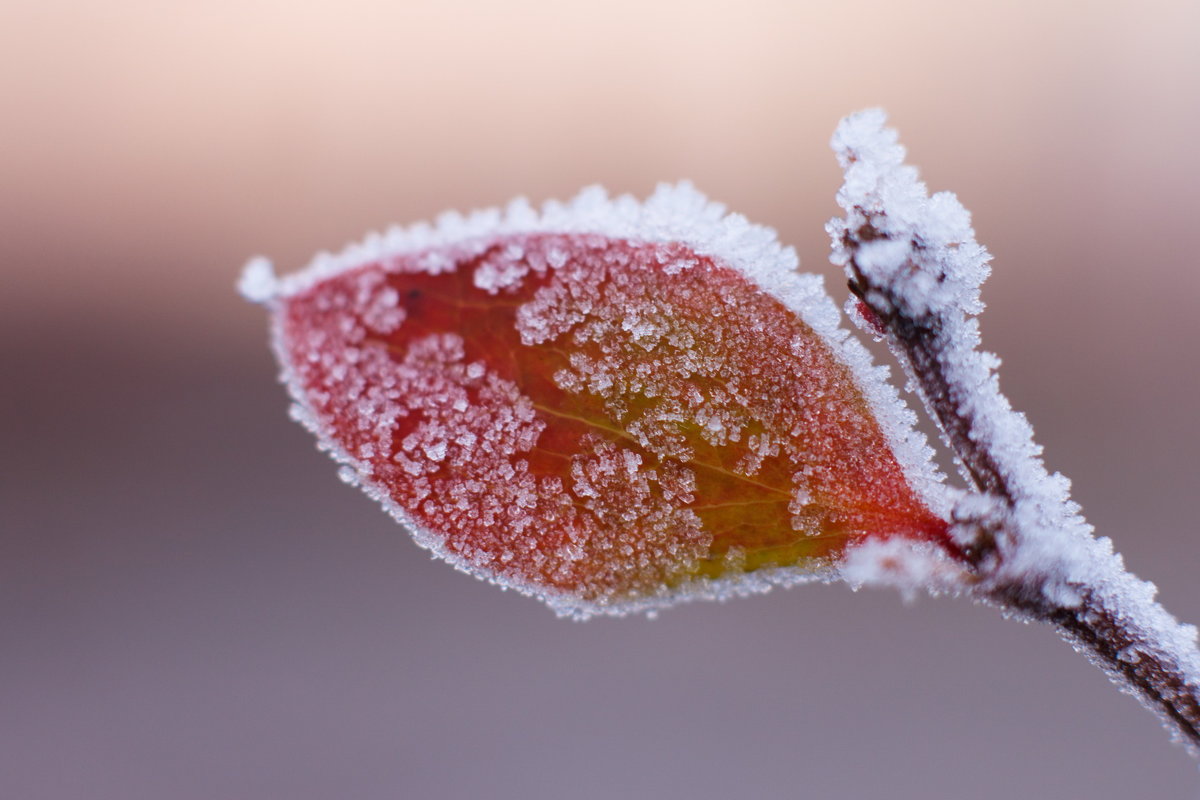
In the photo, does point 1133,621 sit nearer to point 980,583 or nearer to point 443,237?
point 980,583

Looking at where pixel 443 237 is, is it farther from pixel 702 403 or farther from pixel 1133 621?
pixel 1133 621

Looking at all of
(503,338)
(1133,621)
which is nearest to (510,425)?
(503,338)
